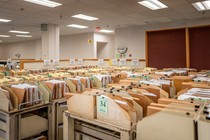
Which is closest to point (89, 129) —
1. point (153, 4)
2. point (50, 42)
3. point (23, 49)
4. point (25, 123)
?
point (25, 123)

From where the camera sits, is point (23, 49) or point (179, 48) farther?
point (23, 49)

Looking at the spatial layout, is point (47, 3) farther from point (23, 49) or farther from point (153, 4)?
point (23, 49)

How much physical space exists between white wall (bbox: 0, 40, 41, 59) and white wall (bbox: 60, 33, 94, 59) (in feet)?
9.13

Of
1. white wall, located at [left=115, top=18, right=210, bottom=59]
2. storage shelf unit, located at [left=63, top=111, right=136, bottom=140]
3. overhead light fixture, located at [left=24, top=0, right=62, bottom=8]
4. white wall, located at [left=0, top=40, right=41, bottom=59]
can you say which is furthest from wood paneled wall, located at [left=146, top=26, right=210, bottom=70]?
white wall, located at [left=0, top=40, right=41, bottom=59]

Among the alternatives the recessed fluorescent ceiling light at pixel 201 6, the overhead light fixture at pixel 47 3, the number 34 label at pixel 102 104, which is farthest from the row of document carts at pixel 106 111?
the recessed fluorescent ceiling light at pixel 201 6

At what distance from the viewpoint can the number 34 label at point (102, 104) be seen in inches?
52.4

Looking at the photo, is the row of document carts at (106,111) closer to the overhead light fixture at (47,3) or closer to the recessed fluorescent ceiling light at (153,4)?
the recessed fluorescent ceiling light at (153,4)

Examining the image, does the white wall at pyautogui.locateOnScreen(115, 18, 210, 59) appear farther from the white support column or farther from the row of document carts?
the row of document carts

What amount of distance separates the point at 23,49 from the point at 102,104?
628 inches

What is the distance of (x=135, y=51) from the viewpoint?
914 cm

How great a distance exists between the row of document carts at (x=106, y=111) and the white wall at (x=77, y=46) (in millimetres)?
8061

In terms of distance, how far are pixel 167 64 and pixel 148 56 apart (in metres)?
0.41

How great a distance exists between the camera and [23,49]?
50.9ft

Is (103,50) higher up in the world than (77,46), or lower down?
lower down
